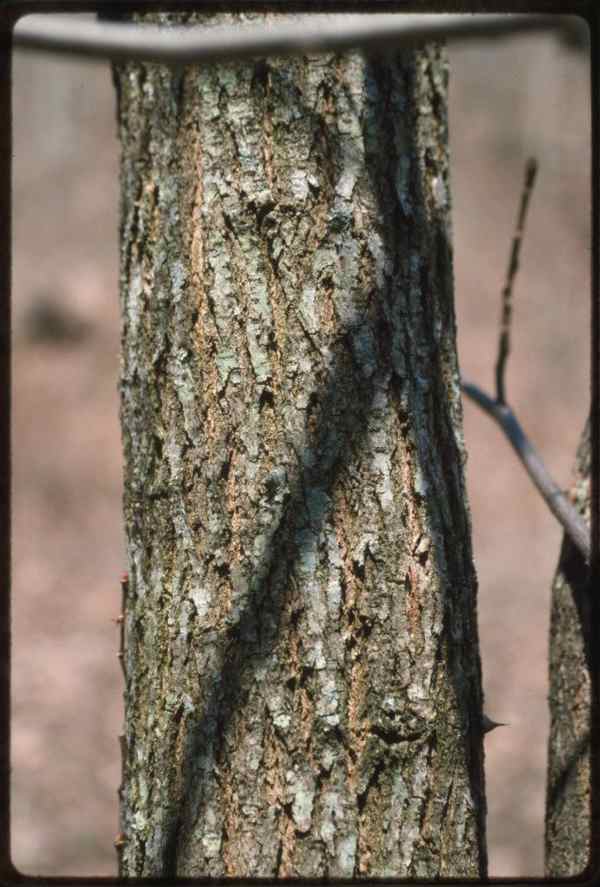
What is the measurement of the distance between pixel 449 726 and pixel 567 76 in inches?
356

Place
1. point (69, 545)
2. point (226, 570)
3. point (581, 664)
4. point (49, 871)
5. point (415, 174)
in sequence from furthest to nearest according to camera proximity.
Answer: point (69, 545) → point (49, 871) → point (581, 664) → point (415, 174) → point (226, 570)

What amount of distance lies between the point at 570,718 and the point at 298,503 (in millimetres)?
929

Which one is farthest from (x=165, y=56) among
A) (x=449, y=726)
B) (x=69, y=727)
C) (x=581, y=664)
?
(x=69, y=727)

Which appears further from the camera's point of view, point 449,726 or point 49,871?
point 49,871

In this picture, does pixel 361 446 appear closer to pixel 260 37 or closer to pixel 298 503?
pixel 298 503

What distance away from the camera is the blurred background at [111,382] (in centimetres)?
548

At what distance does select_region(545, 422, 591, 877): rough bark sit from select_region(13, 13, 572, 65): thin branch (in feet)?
4.56

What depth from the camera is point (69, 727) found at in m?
5.35

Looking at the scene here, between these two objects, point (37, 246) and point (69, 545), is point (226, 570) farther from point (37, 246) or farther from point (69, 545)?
point (37, 246)

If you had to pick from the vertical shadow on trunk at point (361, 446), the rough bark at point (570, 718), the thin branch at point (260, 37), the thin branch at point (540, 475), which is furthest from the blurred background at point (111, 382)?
the thin branch at point (260, 37)

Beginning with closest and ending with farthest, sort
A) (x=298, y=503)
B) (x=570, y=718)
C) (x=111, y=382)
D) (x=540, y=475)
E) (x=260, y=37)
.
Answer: (x=260, y=37) < (x=298, y=503) < (x=570, y=718) < (x=540, y=475) < (x=111, y=382)

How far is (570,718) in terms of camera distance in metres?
2.13

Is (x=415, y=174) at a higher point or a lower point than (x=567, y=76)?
lower

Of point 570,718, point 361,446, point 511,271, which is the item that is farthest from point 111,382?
point 361,446
